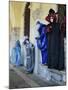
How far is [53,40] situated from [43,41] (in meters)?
0.10

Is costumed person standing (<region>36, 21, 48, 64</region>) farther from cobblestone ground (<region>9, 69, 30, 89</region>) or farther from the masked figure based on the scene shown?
cobblestone ground (<region>9, 69, 30, 89</region>)

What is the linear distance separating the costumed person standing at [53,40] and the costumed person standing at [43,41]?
38 millimetres

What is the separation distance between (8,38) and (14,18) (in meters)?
0.19

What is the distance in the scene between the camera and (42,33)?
1982 mm

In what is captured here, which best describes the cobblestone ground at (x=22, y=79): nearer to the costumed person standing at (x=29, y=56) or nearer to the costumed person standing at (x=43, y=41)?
the costumed person standing at (x=29, y=56)

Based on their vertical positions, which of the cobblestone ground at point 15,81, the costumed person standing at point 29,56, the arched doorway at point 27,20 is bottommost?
the cobblestone ground at point 15,81

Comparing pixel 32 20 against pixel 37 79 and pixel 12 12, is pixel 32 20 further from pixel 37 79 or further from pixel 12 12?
pixel 37 79

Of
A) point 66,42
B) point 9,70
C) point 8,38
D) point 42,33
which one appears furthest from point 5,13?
point 66,42

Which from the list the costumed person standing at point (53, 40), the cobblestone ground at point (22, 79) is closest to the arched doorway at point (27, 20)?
the costumed person standing at point (53, 40)

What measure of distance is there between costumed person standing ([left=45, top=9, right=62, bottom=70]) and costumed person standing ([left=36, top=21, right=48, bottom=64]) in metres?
0.04

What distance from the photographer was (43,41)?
1.98 metres

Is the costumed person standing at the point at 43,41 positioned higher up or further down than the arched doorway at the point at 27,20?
further down

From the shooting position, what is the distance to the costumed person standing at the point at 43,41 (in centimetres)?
197

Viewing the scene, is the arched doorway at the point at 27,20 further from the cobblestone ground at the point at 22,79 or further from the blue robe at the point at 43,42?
the cobblestone ground at the point at 22,79
